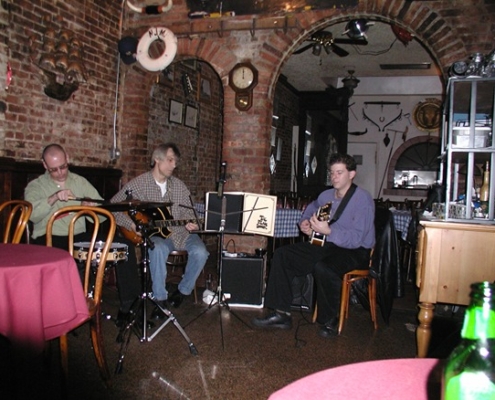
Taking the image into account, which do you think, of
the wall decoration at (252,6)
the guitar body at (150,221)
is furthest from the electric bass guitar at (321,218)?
the wall decoration at (252,6)

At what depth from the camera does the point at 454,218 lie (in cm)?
293

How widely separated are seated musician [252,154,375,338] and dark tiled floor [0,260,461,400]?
202mm

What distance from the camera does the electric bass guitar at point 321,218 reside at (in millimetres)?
3869

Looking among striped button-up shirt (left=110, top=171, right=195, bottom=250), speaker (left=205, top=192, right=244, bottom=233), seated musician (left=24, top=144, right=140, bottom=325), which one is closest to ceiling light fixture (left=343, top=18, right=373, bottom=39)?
speaker (left=205, top=192, right=244, bottom=233)

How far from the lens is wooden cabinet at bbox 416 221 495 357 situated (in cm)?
272

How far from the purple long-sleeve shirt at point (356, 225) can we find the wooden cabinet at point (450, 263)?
86 cm

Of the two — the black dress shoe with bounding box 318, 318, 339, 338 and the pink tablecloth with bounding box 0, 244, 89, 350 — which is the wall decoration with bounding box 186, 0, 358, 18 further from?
the pink tablecloth with bounding box 0, 244, 89, 350

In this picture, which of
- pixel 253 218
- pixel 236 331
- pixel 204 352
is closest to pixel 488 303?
pixel 204 352

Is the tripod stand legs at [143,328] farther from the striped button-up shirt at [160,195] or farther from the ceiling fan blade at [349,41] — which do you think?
the ceiling fan blade at [349,41]

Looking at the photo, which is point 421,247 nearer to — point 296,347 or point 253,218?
point 296,347

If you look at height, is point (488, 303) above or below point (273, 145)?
below

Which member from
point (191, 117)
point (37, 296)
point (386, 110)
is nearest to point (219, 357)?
point (37, 296)

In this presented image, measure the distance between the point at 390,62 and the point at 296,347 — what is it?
6.90 m

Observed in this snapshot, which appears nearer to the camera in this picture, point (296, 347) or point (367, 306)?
point (296, 347)
